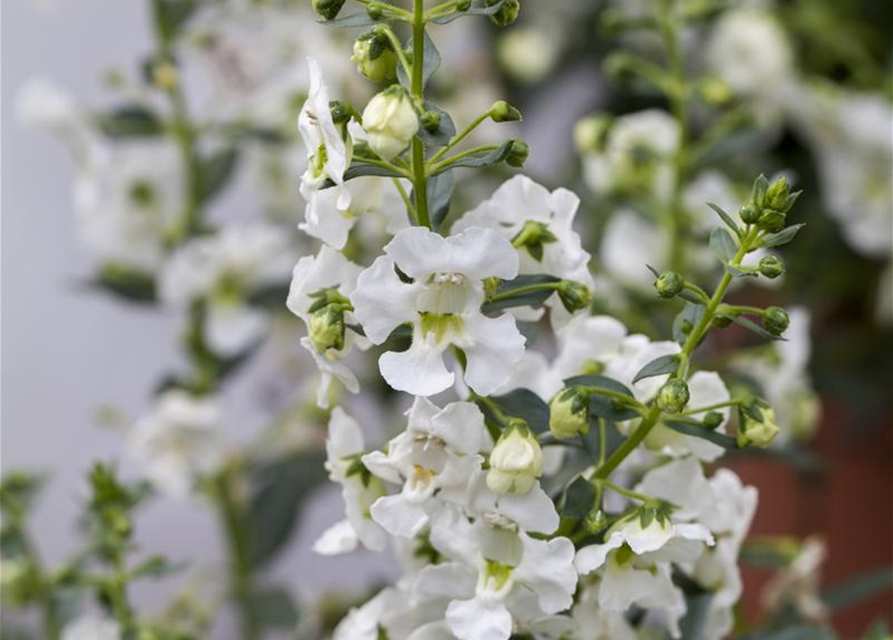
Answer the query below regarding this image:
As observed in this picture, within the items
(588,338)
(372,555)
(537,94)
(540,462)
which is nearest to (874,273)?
(537,94)

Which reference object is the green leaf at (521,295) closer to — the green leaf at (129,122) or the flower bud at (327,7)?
the flower bud at (327,7)

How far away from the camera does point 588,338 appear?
568mm

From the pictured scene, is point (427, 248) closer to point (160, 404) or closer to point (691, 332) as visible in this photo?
point (691, 332)

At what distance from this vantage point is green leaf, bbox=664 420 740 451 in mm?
507

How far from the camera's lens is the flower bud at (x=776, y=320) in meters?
0.46

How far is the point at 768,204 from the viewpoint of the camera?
463mm

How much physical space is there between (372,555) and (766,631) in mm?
959

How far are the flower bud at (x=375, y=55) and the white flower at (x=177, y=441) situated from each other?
0.53 m

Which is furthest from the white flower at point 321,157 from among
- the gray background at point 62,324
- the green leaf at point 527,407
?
the gray background at point 62,324

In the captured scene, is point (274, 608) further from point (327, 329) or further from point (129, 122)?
point (327, 329)

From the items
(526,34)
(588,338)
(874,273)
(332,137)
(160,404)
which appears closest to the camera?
(332,137)

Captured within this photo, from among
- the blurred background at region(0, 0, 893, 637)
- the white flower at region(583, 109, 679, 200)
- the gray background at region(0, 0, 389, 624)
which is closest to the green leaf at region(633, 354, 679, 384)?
the white flower at region(583, 109, 679, 200)

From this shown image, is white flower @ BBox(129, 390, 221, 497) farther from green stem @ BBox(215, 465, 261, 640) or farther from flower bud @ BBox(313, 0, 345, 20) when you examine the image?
flower bud @ BBox(313, 0, 345, 20)

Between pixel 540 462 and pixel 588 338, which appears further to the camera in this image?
pixel 588 338
